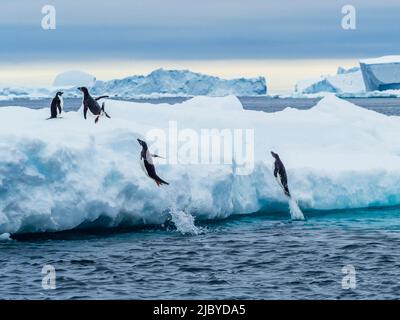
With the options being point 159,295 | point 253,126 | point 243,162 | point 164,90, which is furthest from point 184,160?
point 164,90

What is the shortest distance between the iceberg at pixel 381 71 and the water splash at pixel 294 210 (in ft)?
274

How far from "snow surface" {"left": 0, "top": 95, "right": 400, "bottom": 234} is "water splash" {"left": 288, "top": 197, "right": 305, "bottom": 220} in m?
0.37

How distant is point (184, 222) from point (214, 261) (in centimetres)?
279

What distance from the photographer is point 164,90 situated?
140 m

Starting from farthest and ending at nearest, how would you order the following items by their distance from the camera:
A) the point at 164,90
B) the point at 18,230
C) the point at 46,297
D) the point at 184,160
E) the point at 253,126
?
the point at 164,90 → the point at 253,126 → the point at 184,160 → the point at 18,230 → the point at 46,297

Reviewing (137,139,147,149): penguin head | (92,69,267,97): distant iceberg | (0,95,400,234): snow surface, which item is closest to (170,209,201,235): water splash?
(0,95,400,234): snow surface

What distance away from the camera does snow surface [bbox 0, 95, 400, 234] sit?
15.3 m

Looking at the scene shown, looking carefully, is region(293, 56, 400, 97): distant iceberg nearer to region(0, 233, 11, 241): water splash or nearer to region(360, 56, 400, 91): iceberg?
region(360, 56, 400, 91): iceberg

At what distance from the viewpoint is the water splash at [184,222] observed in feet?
53.7

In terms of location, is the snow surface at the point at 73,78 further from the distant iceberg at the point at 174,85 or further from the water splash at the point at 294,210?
the water splash at the point at 294,210

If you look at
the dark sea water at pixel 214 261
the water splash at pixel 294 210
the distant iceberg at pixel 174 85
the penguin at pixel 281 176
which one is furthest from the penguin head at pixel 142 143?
the distant iceberg at pixel 174 85

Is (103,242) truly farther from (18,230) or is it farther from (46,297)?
(46,297)

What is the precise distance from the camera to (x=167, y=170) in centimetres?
1677
